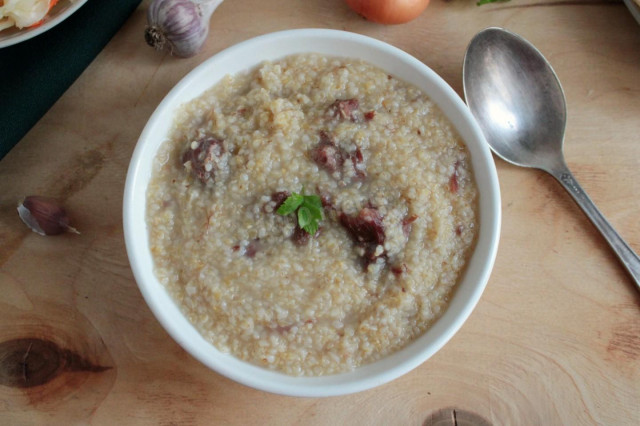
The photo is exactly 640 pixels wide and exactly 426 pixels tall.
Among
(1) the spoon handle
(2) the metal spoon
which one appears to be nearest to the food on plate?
(2) the metal spoon

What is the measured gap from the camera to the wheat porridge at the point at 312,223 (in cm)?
266

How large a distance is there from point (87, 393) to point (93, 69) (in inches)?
68.0

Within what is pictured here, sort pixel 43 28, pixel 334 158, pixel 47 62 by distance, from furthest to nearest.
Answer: pixel 47 62 < pixel 43 28 < pixel 334 158

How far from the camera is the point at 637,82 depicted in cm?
339

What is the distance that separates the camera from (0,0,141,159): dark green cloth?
3.21 m

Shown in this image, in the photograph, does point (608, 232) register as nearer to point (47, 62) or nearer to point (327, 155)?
point (327, 155)

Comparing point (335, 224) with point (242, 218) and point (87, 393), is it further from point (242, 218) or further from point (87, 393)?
point (87, 393)

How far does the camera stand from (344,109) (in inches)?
111

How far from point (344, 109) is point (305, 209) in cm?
52

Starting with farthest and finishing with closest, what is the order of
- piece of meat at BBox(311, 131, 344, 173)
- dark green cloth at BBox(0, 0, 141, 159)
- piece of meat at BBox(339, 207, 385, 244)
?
dark green cloth at BBox(0, 0, 141, 159) < piece of meat at BBox(311, 131, 344, 173) < piece of meat at BBox(339, 207, 385, 244)


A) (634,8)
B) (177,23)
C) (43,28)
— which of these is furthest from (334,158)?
(634,8)

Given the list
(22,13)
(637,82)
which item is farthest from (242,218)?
(637,82)

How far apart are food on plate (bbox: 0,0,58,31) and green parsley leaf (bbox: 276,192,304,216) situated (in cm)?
167

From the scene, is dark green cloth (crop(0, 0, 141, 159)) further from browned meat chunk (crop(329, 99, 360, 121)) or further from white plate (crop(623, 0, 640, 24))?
white plate (crop(623, 0, 640, 24))
